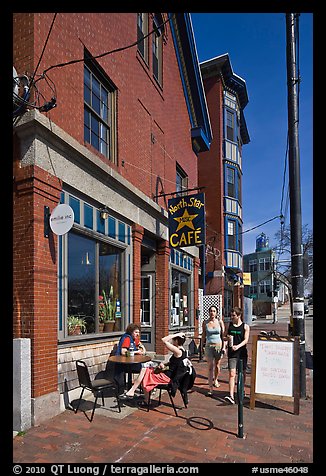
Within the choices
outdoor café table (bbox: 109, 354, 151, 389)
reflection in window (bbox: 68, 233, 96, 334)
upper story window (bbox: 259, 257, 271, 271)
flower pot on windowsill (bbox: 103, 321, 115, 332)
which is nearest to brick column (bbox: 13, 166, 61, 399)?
reflection in window (bbox: 68, 233, 96, 334)

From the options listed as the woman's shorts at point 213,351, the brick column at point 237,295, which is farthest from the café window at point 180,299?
the brick column at point 237,295

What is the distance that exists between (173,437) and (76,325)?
2.86 meters

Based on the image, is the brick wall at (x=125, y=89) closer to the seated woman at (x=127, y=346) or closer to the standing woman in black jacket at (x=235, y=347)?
the seated woman at (x=127, y=346)

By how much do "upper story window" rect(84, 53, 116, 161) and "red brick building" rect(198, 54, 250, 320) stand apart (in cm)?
1509

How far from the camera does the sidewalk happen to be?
448 centimetres

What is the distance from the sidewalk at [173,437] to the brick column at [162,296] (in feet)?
15.6

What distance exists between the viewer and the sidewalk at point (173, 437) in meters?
4.48

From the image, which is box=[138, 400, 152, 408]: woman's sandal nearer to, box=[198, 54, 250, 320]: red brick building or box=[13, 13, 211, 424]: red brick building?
box=[13, 13, 211, 424]: red brick building

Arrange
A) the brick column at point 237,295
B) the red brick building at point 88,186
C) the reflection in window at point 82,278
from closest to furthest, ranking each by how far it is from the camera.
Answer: the red brick building at point 88,186
the reflection in window at point 82,278
the brick column at point 237,295

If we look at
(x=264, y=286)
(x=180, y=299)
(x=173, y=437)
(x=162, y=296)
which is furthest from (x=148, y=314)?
(x=264, y=286)

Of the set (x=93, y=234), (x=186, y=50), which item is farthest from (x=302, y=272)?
(x=186, y=50)

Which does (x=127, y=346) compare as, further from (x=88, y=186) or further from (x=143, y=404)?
(x=88, y=186)

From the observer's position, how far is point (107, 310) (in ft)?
27.8

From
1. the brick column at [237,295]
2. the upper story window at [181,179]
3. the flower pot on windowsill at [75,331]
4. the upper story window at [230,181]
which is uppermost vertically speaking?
the upper story window at [230,181]
